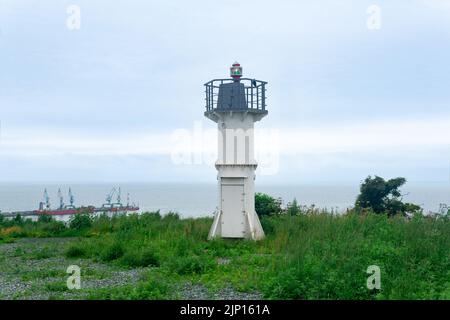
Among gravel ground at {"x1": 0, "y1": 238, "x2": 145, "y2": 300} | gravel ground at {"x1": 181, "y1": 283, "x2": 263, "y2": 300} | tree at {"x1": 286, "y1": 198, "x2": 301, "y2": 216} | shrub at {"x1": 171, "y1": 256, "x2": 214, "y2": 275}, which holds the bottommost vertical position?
gravel ground at {"x1": 0, "y1": 238, "x2": 145, "y2": 300}

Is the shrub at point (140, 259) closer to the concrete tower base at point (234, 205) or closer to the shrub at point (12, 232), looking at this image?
the concrete tower base at point (234, 205)

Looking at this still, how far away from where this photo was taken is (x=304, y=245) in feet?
38.1

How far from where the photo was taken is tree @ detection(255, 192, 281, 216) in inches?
780

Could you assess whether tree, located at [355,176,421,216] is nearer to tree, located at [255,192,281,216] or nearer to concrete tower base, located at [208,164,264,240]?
tree, located at [255,192,281,216]

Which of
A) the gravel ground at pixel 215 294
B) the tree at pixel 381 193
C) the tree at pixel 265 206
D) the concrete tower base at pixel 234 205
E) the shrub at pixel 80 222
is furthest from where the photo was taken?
the tree at pixel 381 193

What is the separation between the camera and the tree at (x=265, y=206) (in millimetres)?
19822

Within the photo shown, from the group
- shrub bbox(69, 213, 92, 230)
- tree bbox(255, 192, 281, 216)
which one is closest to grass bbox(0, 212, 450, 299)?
tree bbox(255, 192, 281, 216)

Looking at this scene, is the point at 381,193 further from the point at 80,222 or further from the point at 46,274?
the point at 46,274

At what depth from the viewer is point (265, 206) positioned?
784 inches

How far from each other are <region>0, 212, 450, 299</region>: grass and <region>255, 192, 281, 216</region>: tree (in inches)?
80.7

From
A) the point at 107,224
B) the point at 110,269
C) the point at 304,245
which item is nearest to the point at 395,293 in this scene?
the point at 304,245

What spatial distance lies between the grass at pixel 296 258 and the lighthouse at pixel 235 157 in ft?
2.80

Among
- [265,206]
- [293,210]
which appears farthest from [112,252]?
[293,210]

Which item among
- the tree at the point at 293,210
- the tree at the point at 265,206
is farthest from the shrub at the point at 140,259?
the tree at the point at 293,210
